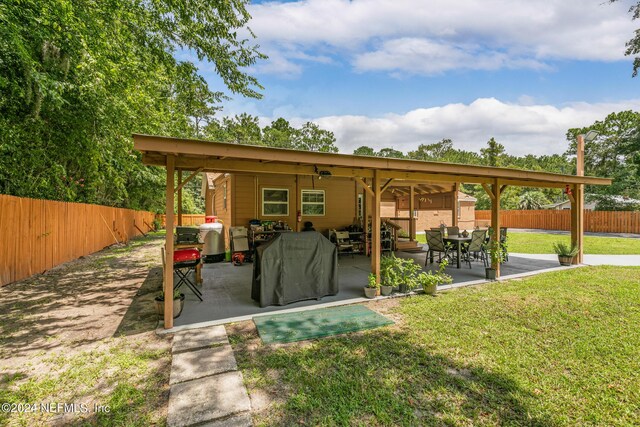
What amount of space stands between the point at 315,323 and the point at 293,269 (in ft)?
3.65

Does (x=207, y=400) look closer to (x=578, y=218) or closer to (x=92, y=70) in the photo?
(x=92, y=70)

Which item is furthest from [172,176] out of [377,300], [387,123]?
[387,123]

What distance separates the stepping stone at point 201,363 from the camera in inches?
111

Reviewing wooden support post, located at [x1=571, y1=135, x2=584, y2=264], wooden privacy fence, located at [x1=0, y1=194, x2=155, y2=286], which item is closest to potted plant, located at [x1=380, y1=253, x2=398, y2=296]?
wooden support post, located at [x1=571, y1=135, x2=584, y2=264]

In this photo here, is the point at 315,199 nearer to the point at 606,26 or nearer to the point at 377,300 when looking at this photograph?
the point at 377,300

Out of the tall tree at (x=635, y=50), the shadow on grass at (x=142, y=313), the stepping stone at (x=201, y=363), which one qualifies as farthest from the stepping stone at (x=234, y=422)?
the tall tree at (x=635, y=50)

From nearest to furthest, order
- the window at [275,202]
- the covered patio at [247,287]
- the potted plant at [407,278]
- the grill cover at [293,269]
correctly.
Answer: the covered patio at [247,287], the grill cover at [293,269], the potted plant at [407,278], the window at [275,202]

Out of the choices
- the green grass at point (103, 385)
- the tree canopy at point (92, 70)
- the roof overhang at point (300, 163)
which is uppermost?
the tree canopy at point (92, 70)

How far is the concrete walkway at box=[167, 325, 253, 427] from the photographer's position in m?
2.25

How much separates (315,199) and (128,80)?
21.0ft

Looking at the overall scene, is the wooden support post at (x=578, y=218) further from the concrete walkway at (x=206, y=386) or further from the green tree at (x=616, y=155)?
the green tree at (x=616, y=155)

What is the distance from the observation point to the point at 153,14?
7.32 m

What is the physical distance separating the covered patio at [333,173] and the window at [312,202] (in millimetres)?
2441

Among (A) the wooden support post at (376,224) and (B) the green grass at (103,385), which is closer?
(B) the green grass at (103,385)
